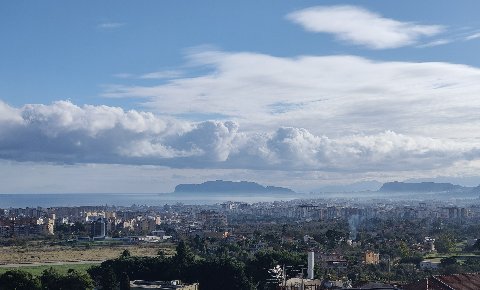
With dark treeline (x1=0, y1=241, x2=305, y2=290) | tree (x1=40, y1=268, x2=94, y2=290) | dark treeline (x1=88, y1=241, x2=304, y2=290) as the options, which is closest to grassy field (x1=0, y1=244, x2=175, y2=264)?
dark treeline (x1=88, y1=241, x2=304, y2=290)

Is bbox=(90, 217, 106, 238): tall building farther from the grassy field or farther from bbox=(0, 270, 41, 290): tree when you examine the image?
bbox=(0, 270, 41, 290): tree

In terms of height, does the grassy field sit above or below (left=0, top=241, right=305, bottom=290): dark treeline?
below

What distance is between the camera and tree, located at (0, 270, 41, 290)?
32.2 m

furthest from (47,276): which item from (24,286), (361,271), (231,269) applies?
(361,271)

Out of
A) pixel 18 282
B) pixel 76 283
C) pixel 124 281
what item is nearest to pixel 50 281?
pixel 76 283

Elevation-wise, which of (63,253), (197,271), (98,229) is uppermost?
(197,271)

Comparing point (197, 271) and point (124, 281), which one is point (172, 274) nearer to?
point (197, 271)

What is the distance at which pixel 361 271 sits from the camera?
4656cm

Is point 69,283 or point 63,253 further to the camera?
point 63,253

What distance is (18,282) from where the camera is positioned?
32250mm

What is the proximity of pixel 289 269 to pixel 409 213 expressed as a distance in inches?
5117

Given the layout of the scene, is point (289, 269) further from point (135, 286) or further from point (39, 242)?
point (39, 242)

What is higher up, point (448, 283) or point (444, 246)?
point (448, 283)

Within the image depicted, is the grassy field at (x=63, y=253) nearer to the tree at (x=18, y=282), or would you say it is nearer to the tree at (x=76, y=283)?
the tree at (x=18, y=282)
